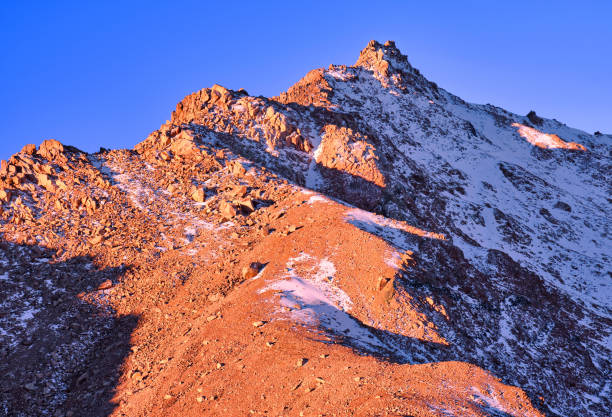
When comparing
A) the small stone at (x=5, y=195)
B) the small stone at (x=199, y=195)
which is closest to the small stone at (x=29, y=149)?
the small stone at (x=5, y=195)

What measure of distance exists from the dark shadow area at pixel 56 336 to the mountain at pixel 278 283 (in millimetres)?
87

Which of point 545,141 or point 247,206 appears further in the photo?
point 545,141

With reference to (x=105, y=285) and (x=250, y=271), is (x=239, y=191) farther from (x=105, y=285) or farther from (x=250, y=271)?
(x=105, y=285)

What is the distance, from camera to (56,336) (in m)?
22.3

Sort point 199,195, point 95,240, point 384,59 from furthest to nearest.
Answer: point 384,59
point 199,195
point 95,240

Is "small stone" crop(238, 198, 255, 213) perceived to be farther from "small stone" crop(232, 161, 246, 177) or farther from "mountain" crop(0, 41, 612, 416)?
"small stone" crop(232, 161, 246, 177)

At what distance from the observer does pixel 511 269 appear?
125 ft

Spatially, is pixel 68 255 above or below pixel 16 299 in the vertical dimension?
above

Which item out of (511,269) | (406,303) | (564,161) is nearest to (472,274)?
(511,269)

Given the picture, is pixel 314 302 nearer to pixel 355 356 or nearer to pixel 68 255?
pixel 355 356

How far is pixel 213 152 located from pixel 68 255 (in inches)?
579

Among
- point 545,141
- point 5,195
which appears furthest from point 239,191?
point 545,141

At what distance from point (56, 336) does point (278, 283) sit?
1081 cm

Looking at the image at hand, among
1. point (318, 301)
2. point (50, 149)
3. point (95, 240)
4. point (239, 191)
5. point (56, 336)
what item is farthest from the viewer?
point (50, 149)
